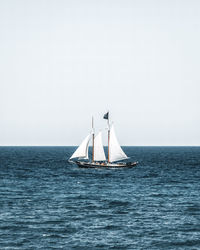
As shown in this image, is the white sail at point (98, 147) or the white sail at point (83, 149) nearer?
the white sail at point (83, 149)

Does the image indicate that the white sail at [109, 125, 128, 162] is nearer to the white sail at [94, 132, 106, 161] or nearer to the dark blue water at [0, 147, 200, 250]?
the white sail at [94, 132, 106, 161]

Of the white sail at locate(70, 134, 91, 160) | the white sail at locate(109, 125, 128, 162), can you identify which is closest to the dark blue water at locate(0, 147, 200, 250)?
the white sail at locate(70, 134, 91, 160)

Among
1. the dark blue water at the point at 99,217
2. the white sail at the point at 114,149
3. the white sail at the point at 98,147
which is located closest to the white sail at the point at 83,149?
the white sail at the point at 98,147

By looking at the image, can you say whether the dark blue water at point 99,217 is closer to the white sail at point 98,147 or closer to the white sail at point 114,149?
the white sail at point 98,147

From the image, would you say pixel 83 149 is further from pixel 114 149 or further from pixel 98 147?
pixel 114 149

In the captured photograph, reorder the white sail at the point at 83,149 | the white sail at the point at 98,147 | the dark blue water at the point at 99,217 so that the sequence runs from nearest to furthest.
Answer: the dark blue water at the point at 99,217 → the white sail at the point at 83,149 → the white sail at the point at 98,147

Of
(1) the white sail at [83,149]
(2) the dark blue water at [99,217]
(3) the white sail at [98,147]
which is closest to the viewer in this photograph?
(2) the dark blue water at [99,217]

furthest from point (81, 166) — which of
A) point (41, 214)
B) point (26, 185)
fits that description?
point (41, 214)

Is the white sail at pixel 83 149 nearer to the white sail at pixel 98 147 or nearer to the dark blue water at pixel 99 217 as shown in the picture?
the white sail at pixel 98 147

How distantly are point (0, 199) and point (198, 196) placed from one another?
2482cm

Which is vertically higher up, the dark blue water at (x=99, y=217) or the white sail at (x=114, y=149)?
the white sail at (x=114, y=149)

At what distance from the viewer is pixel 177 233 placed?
3325 cm

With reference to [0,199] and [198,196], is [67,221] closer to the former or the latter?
[0,199]

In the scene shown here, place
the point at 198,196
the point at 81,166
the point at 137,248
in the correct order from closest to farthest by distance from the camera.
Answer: the point at 137,248 < the point at 198,196 < the point at 81,166
